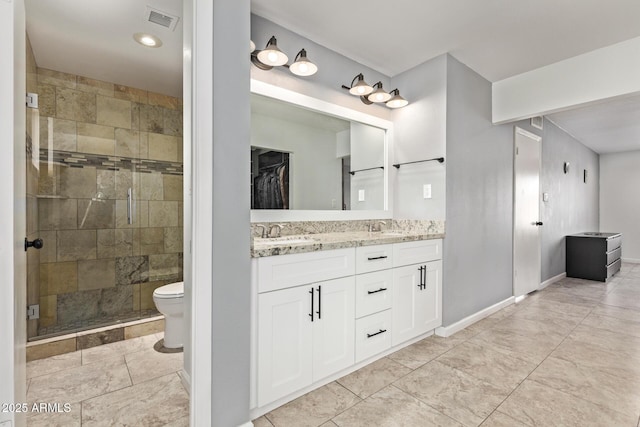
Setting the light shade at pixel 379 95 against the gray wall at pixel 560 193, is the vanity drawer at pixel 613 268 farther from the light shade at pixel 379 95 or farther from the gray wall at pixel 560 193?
the light shade at pixel 379 95

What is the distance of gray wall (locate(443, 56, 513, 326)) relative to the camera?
274 cm

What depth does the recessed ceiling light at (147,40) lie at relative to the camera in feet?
7.49

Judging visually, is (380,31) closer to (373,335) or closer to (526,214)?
(373,335)

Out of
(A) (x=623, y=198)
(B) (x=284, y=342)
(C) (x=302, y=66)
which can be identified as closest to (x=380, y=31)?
(C) (x=302, y=66)

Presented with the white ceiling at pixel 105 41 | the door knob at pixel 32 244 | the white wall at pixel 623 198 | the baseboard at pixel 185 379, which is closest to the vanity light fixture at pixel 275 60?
the white ceiling at pixel 105 41

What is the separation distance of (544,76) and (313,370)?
10.9ft

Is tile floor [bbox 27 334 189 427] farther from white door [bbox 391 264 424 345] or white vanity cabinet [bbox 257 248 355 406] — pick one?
white door [bbox 391 264 424 345]

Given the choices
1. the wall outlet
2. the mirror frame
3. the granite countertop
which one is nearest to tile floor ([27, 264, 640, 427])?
the granite countertop

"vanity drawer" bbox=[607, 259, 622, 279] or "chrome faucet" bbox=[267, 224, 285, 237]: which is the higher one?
"chrome faucet" bbox=[267, 224, 285, 237]

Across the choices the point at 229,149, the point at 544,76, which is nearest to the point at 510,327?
the point at 544,76

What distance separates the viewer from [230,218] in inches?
57.1

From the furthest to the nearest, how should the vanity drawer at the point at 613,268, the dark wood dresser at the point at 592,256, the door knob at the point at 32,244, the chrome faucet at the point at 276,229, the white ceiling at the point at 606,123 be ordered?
the vanity drawer at the point at 613,268, the dark wood dresser at the point at 592,256, the white ceiling at the point at 606,123, the chrome faucet at the point at 276,229, the door knob at the point at 32,244

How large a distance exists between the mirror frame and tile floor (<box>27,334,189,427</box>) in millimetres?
1200

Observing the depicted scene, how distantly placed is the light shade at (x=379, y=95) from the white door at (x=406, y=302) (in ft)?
4.89
